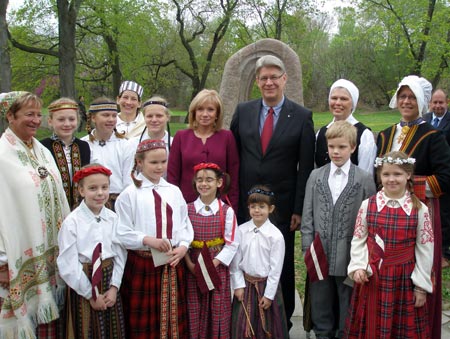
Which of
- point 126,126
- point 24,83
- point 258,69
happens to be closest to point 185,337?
Result: point 258,69

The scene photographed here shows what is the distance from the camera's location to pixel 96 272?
2.62m

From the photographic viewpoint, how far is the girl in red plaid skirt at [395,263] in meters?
2.68

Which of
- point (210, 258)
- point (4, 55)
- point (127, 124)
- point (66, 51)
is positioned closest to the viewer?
point (210, 258)

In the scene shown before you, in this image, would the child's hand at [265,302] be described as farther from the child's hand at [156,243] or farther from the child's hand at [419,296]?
the child's hand at [419,296]

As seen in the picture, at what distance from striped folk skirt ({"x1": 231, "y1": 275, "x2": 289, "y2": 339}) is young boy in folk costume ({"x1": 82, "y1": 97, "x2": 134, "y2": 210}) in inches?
52.1

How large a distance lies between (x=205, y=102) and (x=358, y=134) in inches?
47.7

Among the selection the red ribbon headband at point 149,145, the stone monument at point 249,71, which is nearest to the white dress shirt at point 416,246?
the red ribbon headband at point 149,145

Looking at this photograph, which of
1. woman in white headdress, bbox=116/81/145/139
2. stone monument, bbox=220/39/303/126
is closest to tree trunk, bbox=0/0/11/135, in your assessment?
stone monument, bbox=220/39/303/126

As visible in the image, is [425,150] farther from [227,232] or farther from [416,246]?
[227,232]

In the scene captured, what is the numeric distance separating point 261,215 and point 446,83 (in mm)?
27223

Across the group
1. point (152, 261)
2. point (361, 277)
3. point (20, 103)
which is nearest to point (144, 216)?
point (152, 261)

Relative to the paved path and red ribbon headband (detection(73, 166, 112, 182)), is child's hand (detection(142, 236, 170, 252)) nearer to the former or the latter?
red ribbon headband (detection(73, 166, 112, 182))

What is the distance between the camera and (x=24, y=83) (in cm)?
1847

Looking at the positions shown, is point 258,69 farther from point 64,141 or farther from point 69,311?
point 69,311
